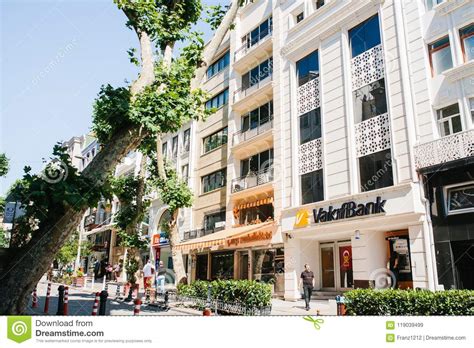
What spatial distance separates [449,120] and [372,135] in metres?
3.05

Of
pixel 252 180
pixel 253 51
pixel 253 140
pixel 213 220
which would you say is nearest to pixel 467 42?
pixel 253 140

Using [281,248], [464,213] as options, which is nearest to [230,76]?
[281,248]

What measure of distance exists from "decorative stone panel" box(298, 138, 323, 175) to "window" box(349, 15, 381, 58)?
178 inches

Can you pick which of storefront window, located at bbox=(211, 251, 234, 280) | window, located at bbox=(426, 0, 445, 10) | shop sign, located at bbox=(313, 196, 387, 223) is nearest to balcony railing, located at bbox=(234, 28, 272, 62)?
window, located at bbox=(426, 0, 445, 10)

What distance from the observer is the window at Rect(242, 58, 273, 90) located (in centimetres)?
2350

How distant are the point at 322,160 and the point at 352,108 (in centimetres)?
277

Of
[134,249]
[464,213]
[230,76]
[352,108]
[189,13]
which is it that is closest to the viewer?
[189,13]

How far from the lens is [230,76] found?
26625mm

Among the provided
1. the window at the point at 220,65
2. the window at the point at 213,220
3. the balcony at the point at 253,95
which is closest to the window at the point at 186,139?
the window at the point at 220,65

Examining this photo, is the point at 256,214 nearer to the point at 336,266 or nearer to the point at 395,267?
the point at 336,266

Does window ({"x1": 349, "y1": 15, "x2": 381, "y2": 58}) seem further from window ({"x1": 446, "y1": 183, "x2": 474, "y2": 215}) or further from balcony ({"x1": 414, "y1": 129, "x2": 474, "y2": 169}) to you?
window ({"x1": 446, "y1": 183, "x2": 474, "y2": 215})

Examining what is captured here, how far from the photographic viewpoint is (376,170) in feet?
51.0

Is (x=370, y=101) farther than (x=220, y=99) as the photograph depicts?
No
